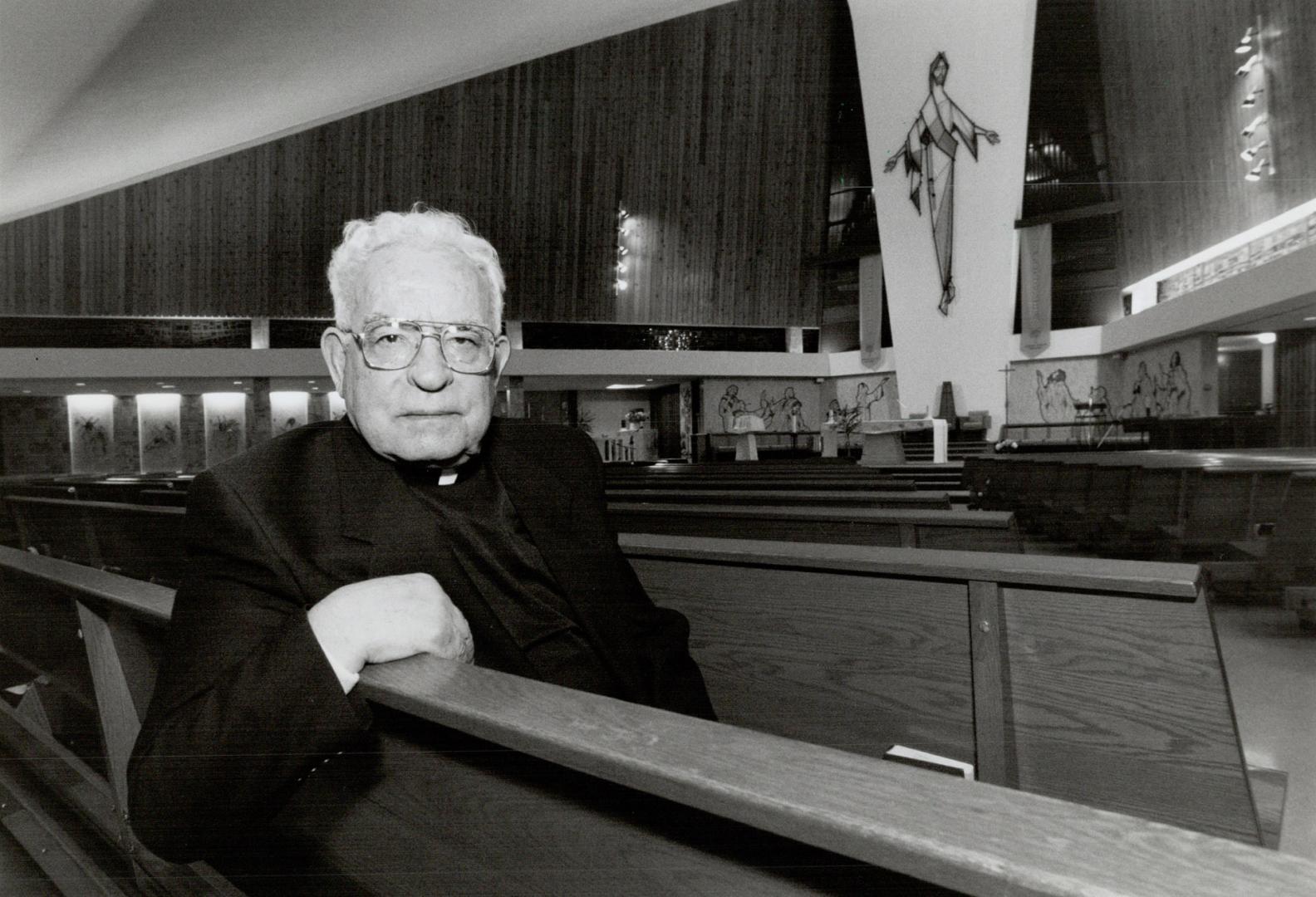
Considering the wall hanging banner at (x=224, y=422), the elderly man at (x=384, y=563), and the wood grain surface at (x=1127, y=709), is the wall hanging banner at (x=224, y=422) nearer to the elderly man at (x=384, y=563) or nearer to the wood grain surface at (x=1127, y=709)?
the elderly man at (x=384, y=563)

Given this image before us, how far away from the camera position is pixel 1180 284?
1095cm

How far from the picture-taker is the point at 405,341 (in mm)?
1146

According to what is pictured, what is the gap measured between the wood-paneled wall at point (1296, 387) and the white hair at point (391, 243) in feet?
35.1

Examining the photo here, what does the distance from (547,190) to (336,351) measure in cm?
1196

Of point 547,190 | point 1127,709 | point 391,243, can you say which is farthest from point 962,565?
point 547,190

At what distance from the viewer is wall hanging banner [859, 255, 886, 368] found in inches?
562

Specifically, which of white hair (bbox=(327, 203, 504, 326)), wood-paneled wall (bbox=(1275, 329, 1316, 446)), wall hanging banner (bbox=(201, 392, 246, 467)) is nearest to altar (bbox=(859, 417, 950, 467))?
wood-paneled wall (bbox=(1275, 329, 1316, 446))

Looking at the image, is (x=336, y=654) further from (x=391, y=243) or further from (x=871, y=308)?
(x=871, y=308)

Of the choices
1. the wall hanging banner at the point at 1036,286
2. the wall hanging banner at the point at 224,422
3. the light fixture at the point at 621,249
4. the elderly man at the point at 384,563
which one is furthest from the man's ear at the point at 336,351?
the wall hanging banner at the point at 224,422

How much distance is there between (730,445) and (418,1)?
495 inches

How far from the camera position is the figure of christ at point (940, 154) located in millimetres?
10753

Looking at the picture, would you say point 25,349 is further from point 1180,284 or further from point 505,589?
point 1180,284

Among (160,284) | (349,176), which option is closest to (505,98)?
(349,176)

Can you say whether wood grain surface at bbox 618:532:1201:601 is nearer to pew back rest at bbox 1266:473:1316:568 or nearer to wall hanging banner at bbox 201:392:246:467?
pew back rest at bbox 1266:473:1316:568
